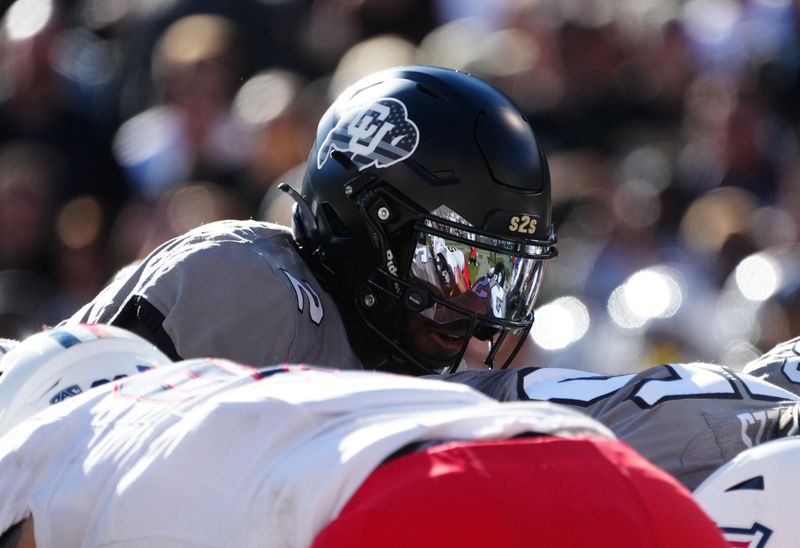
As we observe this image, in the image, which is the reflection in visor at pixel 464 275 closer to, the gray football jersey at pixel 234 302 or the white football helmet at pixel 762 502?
the gray football jersey at pixel 234 302

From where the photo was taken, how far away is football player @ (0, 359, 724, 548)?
49.9 inches

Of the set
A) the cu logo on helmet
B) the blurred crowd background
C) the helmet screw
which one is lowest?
the blurred crowd background

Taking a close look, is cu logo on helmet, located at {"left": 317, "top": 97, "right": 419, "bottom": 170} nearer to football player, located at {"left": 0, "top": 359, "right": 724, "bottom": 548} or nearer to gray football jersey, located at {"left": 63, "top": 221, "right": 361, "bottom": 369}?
gray football jersey, located at {"left": 63, "top": 221, "right": 361, "bottom": 369}

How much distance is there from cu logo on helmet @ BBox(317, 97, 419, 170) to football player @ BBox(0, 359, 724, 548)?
5.49 feet

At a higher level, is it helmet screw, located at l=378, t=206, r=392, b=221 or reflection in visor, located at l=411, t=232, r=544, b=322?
helmet screw, located at l=378, t=206, r=392, b=221

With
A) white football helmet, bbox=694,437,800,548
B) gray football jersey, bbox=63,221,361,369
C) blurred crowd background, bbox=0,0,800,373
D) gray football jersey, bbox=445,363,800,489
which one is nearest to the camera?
white football helmet, bbox=694,437,800,548

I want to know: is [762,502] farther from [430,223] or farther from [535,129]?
[535,129]

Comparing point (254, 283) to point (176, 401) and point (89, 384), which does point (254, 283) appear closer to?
point (89, 384)

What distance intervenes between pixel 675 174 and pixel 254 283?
3.25 m

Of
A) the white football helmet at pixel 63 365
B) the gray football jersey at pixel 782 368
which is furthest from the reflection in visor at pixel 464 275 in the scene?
the white football helmet at pixel 63 365

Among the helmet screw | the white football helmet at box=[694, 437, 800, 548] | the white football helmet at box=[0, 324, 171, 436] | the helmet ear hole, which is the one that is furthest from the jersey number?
the helmet ear hole

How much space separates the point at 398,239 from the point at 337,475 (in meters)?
1.88

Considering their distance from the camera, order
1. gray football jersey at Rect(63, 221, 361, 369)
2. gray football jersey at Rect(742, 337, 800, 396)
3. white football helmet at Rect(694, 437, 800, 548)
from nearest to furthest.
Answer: white football helmet at Rect(694, 437, 800, 548) < gray football jersey at Rect(742, 337, 800, 396) < gray football jersey at Rect(63, 221, 361, 369)

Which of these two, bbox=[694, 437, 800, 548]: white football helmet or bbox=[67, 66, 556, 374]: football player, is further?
bbox=[67, 66, 556, 374]: football player
